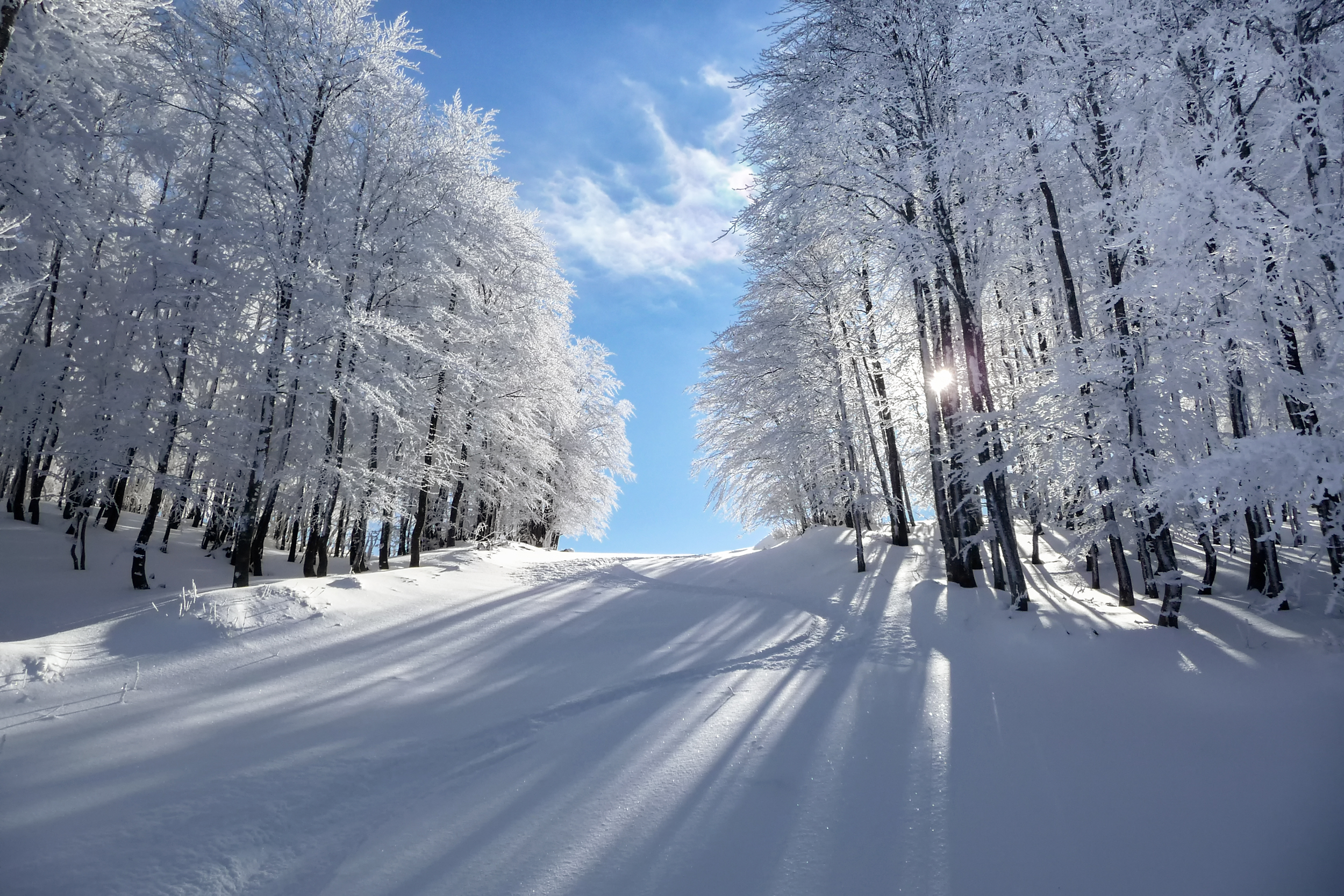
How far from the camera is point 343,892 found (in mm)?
3117

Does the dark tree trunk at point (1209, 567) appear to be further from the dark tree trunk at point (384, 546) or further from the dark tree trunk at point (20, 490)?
the dark tree trunk at point (20, 490)

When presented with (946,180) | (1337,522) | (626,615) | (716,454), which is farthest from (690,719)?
(716,454)

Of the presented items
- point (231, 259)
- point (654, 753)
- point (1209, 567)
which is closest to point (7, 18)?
point (231, 259)

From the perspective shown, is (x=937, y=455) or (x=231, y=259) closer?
(x=231, y=259)

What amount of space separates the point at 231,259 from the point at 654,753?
10545 mm

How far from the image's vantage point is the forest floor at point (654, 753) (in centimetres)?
336

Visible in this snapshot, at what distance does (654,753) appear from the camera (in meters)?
4.70

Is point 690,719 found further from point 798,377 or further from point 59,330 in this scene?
point 59,330

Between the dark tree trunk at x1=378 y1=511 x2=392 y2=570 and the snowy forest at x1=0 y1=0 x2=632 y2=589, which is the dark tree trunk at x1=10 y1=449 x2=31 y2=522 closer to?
the snowy forest at x1=0 y1=0 x2=632 y2=589

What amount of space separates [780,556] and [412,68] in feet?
44.4

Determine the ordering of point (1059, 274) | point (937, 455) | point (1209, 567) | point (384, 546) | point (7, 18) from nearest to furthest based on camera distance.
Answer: point (7, 18)
point (937, 455)
point (1209, 567)
point (1059, 274)
point (384, 546)

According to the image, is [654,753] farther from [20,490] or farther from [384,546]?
[20,490]

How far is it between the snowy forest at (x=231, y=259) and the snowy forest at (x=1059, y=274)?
23.9ft

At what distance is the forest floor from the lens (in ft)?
11.0
